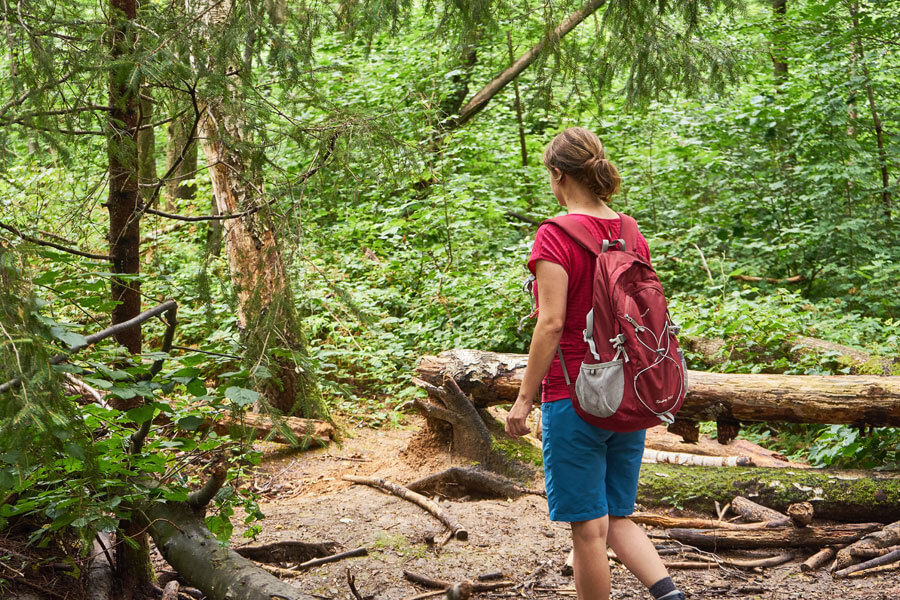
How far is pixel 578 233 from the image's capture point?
9.05 ft

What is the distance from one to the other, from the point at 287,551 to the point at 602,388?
92.7 inches

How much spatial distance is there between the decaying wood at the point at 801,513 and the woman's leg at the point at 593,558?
199 cm

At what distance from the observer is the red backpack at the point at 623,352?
263cm

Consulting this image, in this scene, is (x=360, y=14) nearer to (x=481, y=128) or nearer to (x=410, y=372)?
(x=410, y=372)

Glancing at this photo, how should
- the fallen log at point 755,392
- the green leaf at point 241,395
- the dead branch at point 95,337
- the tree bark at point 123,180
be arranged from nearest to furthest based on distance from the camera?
the dead branch at point 95,337 → the green leaf at point 241,395 → the tree bark at point 123,180 → the fallen log at point 755,392

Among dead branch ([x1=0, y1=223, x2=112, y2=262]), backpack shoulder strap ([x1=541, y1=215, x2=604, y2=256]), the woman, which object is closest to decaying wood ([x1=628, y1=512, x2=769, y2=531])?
the woman

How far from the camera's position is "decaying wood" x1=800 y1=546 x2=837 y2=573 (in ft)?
12.8

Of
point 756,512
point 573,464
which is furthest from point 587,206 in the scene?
point 756,512

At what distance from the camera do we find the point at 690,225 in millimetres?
11016

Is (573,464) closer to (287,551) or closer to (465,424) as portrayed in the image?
(287,551)

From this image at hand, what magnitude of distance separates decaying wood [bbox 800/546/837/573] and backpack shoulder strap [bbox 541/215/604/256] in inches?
97.5

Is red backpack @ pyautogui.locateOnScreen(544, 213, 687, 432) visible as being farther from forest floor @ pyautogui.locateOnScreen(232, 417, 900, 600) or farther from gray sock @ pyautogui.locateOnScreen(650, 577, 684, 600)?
forest floor @ pyautogui.locateOnScreen(232, 417, 900, 600)

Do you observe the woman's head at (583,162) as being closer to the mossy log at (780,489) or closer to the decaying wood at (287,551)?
the decaying wood at (287,551)

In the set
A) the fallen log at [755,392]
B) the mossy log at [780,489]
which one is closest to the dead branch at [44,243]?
the fallen log at [755,392]
